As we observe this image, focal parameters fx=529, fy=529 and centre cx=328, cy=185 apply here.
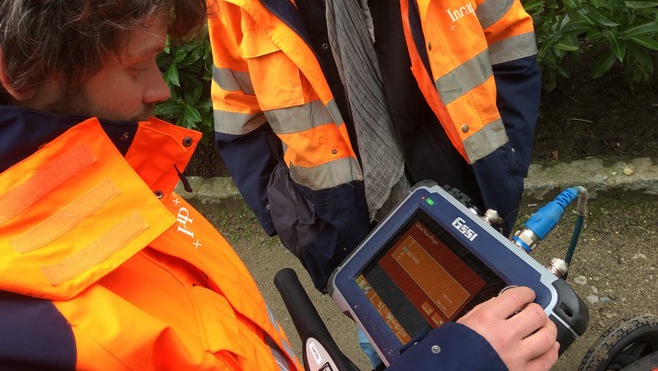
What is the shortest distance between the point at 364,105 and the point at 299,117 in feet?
0.60

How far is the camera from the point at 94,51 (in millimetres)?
817

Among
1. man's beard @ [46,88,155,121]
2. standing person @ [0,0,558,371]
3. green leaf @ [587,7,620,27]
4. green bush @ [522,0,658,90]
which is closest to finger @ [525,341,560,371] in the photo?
standing person @ [0,0,558,371]

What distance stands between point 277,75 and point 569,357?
5.77ft

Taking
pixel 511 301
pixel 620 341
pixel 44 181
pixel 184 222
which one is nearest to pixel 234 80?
pixel 184 222

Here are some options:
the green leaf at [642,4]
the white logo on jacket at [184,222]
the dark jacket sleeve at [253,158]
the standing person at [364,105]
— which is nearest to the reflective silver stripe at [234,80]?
the standing person at [364,105]

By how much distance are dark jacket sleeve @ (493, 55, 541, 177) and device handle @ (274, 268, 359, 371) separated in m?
0.74

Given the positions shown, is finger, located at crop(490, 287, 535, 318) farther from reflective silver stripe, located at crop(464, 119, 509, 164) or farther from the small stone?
the small stone

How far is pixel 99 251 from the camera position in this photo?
0.79m

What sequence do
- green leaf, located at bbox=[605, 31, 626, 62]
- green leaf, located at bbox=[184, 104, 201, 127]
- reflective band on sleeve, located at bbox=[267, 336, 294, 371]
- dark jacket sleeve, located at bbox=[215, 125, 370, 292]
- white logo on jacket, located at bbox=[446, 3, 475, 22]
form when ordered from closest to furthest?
1. reflective band on sleeve, located at bbox=[267, 336, 294, 371]
2. white logo on jacket, located at bbox=[446, 3, 475, 22]
3. dark jacket sleeve, located at bbox=[215, 125, 370, 292]
4. green leaf, located at bbox=[605, 31, 626, 62]
5. green leaf, located at bbox=[184, 104, 201, 127]

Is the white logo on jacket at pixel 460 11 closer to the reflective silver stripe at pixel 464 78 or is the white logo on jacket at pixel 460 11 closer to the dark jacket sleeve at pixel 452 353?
the reflective silver stripe at pixel 464 78

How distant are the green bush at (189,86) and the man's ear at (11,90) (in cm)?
225

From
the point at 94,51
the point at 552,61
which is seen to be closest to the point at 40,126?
the point at 94,51

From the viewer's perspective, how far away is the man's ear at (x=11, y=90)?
0.78 m

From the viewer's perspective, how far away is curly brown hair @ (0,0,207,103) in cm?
76
